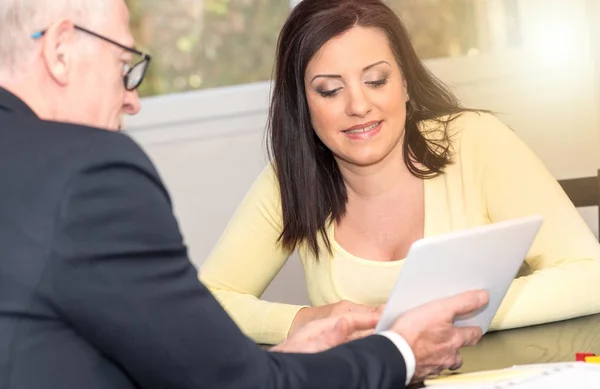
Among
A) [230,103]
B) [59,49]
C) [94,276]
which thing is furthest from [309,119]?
[230,103]

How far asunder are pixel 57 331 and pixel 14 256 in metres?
0.10

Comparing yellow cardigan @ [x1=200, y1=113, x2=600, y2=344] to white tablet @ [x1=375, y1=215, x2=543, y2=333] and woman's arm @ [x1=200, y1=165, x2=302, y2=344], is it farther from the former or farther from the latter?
white tablet @ [x1=375, y1=215, x2=543, y2=333]

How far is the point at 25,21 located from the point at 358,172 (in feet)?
3.83

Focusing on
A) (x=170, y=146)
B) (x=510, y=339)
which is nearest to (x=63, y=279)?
(x=510, y=339)

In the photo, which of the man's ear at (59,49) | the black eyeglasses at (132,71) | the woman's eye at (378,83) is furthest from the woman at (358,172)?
the man's ear at (59,49)

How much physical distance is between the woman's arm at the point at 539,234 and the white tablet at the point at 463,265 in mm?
276

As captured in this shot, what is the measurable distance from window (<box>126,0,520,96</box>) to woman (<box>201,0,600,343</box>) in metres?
2.01

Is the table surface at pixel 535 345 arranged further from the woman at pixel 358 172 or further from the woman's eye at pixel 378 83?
the woman's eye at pixel 378 83

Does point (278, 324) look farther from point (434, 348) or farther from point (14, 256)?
point (14, 256)

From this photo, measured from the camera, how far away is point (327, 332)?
1.50 meters

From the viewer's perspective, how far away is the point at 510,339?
163 cm

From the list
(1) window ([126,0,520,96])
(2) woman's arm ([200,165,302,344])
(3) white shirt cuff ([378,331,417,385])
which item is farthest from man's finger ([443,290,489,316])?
Answer: (1) window ([126,0,520,96])

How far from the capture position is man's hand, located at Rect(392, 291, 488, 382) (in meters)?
1.36

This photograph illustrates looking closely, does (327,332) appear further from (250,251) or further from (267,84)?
(267,84)
